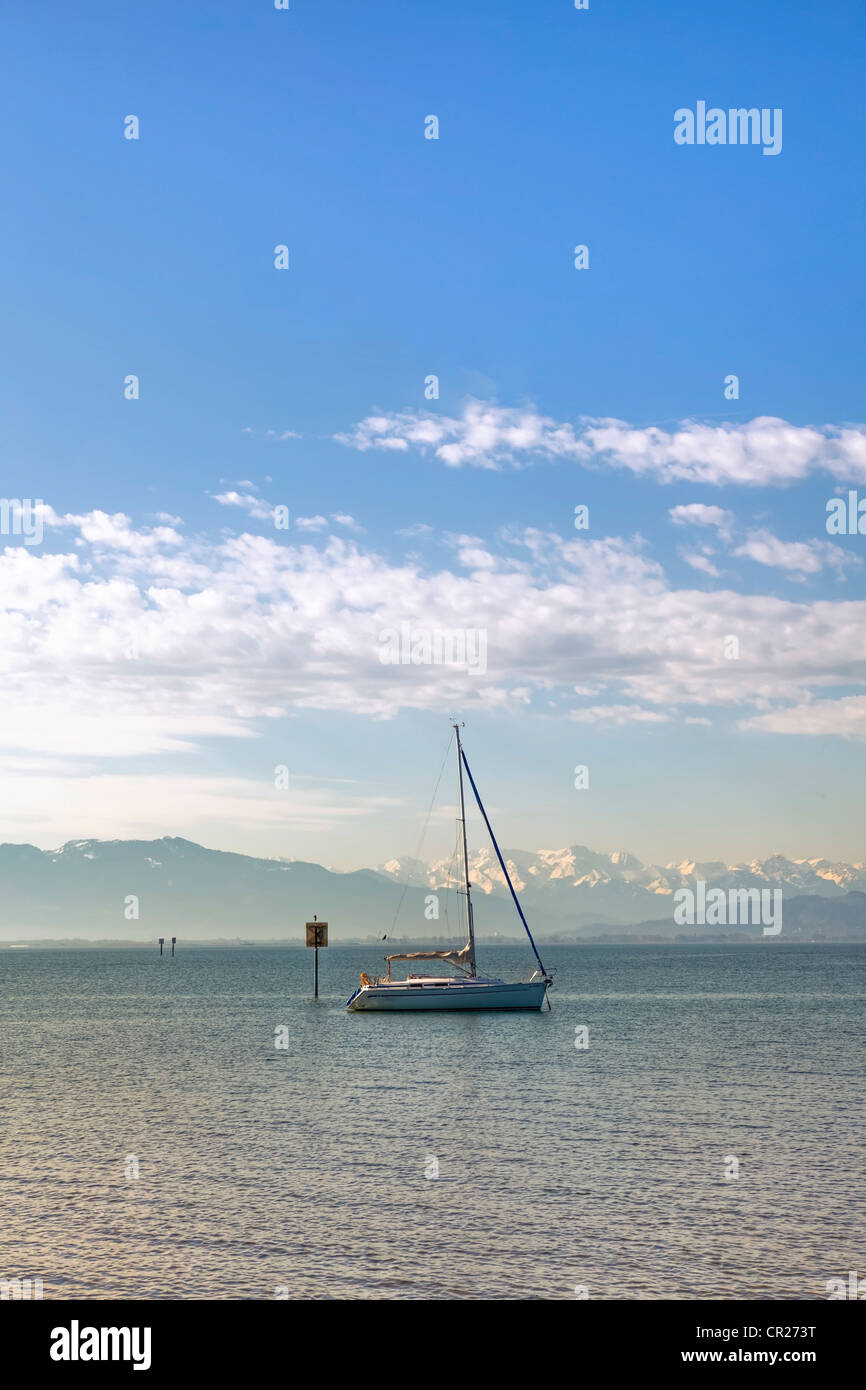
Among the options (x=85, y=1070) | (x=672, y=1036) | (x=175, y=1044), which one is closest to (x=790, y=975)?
(x=672, y=1036)

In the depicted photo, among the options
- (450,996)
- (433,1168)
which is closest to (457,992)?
(450,996)

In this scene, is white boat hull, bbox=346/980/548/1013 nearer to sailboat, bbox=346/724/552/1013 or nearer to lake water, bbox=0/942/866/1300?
sailboat, bbox=346/724/552/1013

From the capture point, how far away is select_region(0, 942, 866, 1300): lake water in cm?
2316

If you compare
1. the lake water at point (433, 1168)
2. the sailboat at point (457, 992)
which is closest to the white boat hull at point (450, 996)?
the sailboat at point (457, 992)

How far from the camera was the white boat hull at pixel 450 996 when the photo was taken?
89562 mm

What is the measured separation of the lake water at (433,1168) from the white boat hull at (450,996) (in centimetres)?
1809

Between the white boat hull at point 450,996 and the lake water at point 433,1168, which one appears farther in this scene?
the white boat hull at point 450,996

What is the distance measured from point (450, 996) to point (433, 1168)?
5801 centimetres

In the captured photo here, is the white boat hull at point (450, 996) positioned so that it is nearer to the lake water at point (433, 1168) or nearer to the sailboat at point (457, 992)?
the sailboat at point (457, 992)

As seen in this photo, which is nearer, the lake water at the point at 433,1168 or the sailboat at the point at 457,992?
the lake water at the point at 433,1168

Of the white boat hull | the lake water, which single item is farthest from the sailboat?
the lake water

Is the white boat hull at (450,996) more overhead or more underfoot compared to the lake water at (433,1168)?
more underfoot

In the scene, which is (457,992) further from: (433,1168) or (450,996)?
(433,1168)
